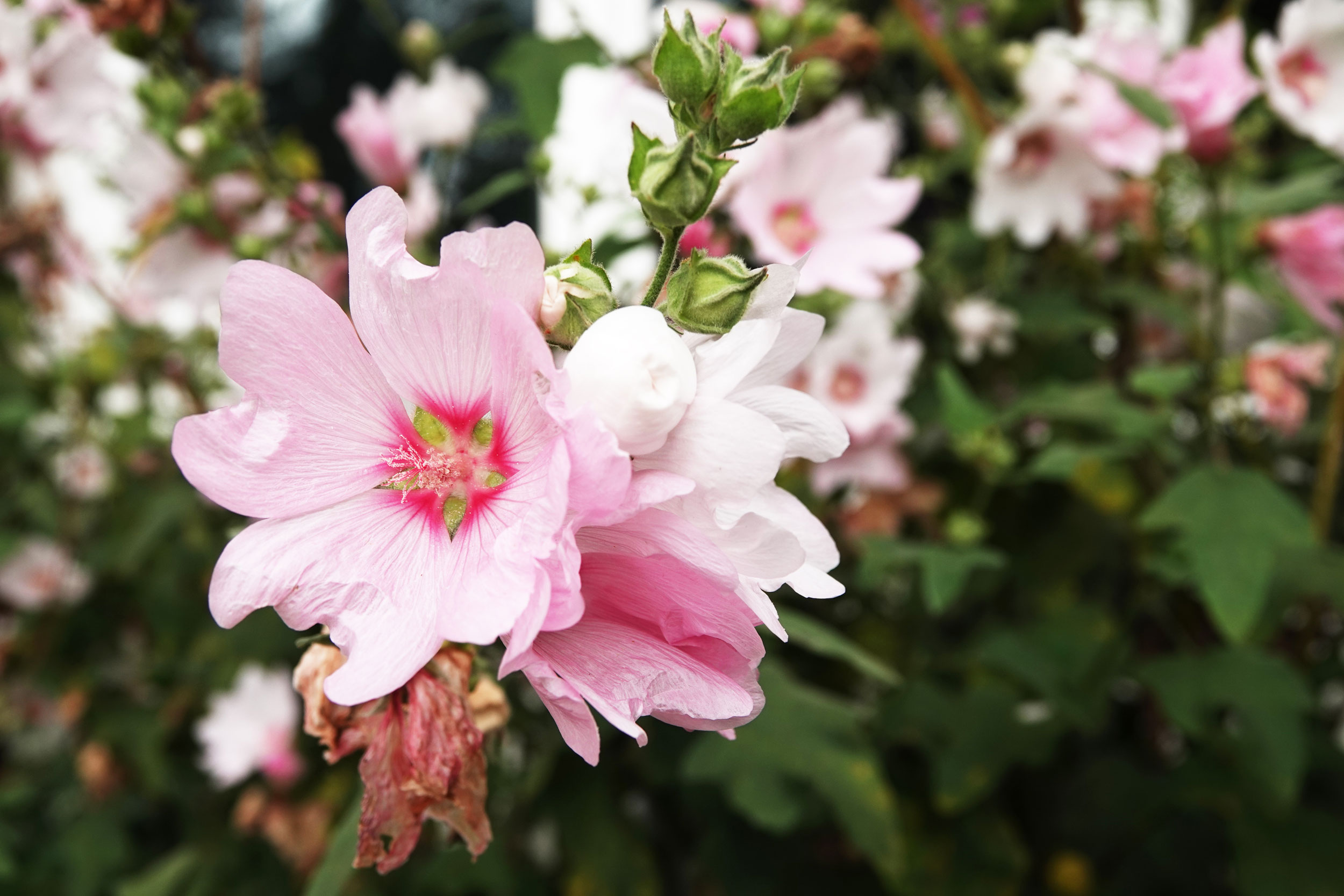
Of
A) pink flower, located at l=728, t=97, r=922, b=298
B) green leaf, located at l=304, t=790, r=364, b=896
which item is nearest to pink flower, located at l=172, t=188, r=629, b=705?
green leaf, located at l=304, t=790, r=364, b=896

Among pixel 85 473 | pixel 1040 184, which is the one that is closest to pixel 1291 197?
pixel 1040 184

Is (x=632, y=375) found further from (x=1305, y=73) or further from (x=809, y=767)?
(x=1305, y=73)

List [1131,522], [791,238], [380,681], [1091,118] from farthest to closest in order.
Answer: [1131,522], [1091,118], [791,238], [380,681]

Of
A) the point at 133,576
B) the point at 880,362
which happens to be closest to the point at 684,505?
the point at 880,362

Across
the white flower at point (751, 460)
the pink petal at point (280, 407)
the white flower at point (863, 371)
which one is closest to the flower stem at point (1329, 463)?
the white flower at point (863, 371)

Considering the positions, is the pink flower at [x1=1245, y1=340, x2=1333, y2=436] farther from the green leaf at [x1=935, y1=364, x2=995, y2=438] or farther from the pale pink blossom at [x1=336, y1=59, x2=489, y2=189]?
the pale pink blossom at [x1=336, y1=59, x2=489, y2=189]

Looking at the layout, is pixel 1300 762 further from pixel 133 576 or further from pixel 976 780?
pixel 133 576

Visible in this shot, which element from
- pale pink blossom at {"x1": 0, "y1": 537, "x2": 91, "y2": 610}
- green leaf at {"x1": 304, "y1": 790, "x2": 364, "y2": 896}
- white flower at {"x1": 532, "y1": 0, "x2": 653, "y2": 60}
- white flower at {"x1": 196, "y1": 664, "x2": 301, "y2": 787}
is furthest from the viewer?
white flower at {"x1": 532, "y1": 0, "x2": 653, "y2": 60}
